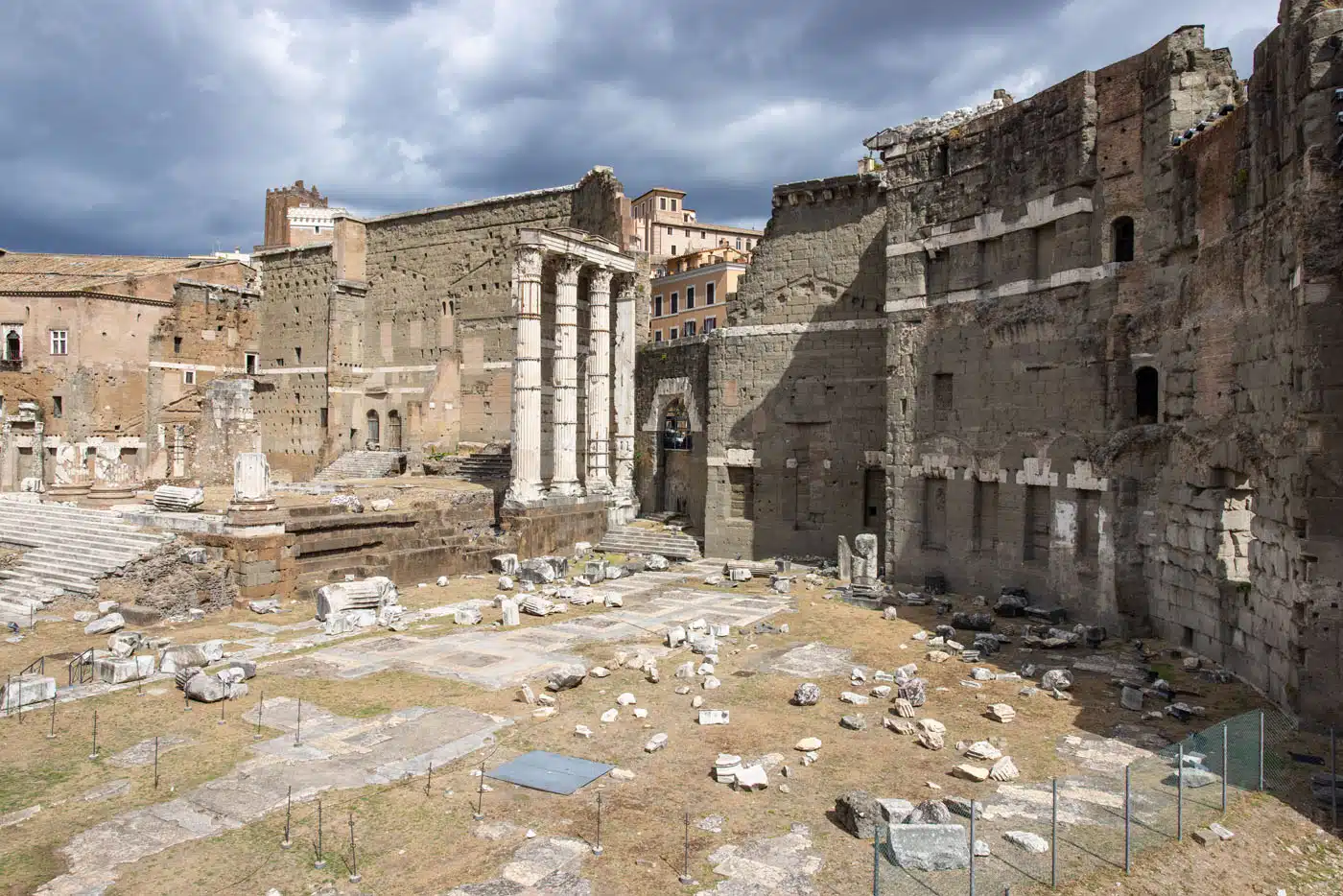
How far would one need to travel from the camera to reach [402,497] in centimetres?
2547

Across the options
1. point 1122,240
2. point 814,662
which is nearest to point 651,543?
point 814,662

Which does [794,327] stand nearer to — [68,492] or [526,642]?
[526,642]

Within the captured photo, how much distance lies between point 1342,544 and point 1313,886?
4.56 m

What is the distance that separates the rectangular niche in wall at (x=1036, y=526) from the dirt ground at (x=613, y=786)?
4209 millimetres

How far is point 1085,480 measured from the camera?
1608 cm

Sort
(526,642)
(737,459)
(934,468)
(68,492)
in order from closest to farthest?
(526,642)
(934,468)
(68,492)
(737,459)

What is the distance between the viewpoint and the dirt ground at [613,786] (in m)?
6.86

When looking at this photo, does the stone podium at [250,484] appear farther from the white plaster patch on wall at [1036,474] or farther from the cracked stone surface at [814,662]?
the white plaster patch on wall at [1036,474]

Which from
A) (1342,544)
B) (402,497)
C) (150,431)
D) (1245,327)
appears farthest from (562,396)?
(150,431)

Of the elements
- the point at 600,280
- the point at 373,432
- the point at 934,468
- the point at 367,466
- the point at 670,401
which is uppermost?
the point at 600,280

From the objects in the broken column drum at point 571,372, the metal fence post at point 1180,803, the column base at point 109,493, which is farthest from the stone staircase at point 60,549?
the metal fence post at point 1180,803

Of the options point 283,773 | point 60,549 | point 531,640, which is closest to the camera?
point 283,773

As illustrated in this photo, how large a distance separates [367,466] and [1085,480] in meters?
29.6

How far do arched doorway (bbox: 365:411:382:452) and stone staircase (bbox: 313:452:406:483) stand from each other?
1676 millimetres
